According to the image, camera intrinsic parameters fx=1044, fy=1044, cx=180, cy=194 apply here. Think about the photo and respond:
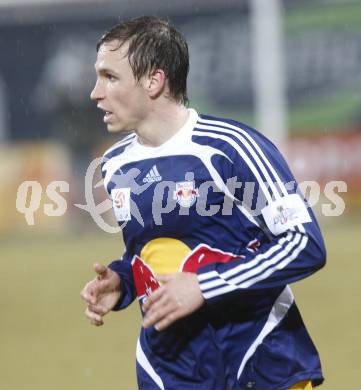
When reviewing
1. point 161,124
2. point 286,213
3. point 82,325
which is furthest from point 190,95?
point 286,213

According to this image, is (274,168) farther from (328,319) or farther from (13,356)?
(328,319)

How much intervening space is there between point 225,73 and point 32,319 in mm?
11865

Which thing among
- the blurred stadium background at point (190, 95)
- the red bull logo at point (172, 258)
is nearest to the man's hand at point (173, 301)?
the red bull logo at point (172, 258)

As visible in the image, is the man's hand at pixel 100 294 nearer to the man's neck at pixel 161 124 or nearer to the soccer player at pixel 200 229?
the soccer player at pixel 200 229

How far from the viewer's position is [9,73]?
2111 centimetres

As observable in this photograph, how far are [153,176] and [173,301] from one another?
590 mm

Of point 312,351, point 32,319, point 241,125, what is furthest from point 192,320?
point 32,319

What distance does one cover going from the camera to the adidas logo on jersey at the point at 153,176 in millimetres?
3828

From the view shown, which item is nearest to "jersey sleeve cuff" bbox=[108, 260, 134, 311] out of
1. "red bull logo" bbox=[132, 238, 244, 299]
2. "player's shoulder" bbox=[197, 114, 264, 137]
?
"red bull logo" bbox=[132, 238, 244, 299]

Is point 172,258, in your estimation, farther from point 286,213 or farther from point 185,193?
point 286,213

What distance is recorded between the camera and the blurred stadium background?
1780cm

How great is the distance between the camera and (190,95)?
20469 mm

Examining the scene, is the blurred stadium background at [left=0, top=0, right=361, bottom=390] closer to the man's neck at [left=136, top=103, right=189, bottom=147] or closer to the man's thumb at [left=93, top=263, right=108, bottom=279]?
the man's thumb at [left=93, top=263, right=108, bottom=279]

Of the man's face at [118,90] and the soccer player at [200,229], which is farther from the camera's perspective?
the man's face at [118,90]
